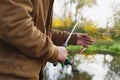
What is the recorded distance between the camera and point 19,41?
3.70 feet

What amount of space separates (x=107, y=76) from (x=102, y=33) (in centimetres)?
51

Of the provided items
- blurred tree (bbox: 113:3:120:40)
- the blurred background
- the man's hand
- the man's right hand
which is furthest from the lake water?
the man's right hand

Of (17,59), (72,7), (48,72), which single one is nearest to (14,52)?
(17,59)

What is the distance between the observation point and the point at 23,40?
1.13 meters

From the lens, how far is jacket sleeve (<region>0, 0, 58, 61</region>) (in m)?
1.11

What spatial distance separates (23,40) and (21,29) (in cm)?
3

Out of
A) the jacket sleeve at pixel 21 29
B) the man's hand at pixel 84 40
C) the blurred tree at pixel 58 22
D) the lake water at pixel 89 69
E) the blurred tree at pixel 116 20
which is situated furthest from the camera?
the blurred tree at pixel 116 20

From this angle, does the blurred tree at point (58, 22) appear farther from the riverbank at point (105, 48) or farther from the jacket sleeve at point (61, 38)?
the jacket sleeve at point (61, 38)

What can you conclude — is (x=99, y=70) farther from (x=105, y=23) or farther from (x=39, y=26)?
(x=39, y=26)

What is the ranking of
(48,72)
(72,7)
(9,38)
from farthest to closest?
(72,7) → (48,72) → (9,38)

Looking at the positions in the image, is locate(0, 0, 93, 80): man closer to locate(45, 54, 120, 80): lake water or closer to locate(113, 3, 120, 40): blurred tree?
locate(45, 54, 120, 80): lake water

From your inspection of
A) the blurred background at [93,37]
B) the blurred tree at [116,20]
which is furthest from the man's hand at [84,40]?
the blurred tree at [116,20]

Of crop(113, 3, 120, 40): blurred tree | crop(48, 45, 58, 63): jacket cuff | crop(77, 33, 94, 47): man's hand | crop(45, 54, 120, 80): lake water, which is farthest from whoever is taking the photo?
crop(113, 3, 120, 40): blurred tree

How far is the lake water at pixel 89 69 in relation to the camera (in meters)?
3.32
